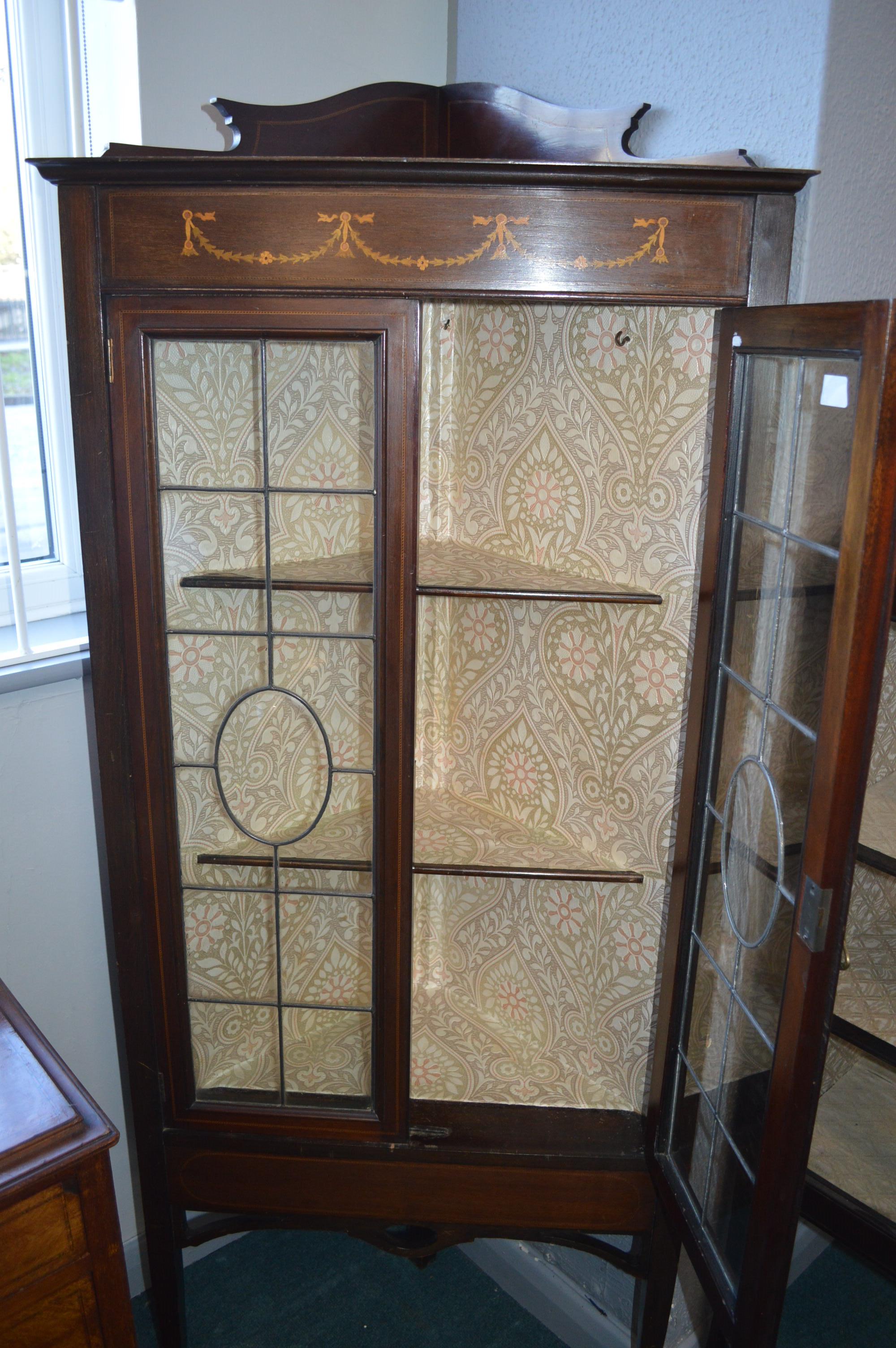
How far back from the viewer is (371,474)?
4.57ft

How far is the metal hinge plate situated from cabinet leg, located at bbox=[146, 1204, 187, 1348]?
1.20 metres

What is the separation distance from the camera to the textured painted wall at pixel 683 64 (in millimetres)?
1364

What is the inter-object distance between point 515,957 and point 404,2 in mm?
1803

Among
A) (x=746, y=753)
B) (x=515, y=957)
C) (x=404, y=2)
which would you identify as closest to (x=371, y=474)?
(x=746, y=753)

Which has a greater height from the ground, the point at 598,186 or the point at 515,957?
the point at 598,186

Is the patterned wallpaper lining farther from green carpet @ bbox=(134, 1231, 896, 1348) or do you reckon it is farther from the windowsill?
the windowsill

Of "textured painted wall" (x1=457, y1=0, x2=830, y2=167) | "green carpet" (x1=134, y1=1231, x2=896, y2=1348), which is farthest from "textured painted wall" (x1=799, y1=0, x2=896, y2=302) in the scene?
"green carpet" (x1=134, y1=1231, x2=896, y2=1348)

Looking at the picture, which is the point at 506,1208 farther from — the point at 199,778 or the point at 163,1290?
the point at 199,778

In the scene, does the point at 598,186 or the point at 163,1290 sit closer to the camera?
the point at 598,186

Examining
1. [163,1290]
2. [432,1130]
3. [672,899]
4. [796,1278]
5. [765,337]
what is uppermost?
[765,337]

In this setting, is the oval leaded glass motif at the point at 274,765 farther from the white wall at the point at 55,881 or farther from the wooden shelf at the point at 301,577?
the white wall at the point at 55,881

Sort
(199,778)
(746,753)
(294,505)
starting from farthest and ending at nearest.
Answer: (199,778)
(294,505)
(746,753)

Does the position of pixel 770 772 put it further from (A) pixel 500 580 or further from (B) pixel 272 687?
(B) pixel 272 687

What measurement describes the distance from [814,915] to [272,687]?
83 centimetres
